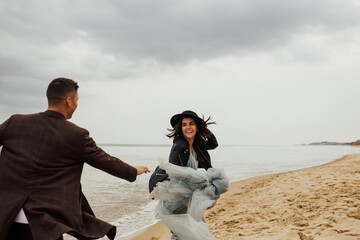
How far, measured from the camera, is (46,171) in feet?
7.03

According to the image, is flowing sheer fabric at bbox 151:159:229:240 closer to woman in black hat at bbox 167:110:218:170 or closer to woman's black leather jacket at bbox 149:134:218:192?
woman's black leather jacket at bbox 149:134:218:192

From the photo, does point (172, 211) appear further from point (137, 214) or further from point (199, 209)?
point (137, 214)

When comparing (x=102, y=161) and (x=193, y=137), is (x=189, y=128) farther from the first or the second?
(x=102, y=161)

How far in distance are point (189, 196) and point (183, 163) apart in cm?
43

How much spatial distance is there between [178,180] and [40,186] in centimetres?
179

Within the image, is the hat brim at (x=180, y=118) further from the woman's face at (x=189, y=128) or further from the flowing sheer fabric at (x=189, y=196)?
the flowing sheer fabric at (x=189, y=196)

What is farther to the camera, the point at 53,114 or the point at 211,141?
the point at 211,141

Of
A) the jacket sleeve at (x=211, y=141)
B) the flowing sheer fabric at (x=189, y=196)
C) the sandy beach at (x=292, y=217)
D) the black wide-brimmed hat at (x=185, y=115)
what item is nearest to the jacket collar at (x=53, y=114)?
the flowing sheer fabric at (x=189, y=196)

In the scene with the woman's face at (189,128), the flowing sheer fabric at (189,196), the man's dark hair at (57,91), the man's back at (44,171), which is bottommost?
the flowing sheer fabric at (189,196)

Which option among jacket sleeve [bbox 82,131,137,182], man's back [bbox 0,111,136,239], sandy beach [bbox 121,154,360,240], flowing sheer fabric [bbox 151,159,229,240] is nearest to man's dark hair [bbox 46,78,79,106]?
man's back [bbox 0,111,136,239]

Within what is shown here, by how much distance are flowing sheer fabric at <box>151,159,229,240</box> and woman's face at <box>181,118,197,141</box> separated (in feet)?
1.80

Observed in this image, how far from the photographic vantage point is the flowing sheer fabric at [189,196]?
335cm

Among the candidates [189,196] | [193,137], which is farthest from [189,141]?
[189,196]

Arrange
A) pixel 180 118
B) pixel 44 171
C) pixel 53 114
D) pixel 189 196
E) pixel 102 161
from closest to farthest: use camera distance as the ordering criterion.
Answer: pixel 44 171, pixel 53 114, pixel 102 161, pixel 189 196, pixel 180 118
